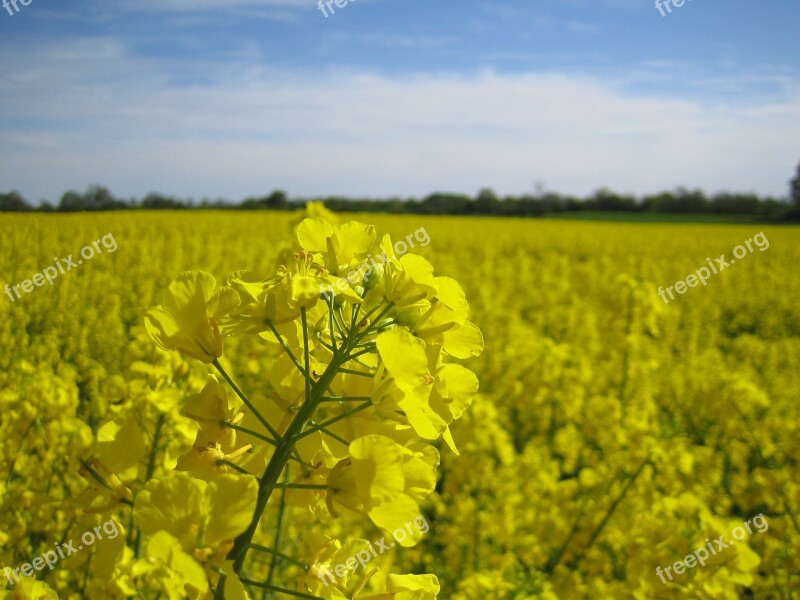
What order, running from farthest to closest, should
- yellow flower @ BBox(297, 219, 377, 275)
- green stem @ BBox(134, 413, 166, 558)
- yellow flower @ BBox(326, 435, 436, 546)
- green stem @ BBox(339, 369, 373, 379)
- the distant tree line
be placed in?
the distant tree line → green stem @ BBox(134, 413, 166, 558) → yellow flower @ BBox(297, 219, 377, 275) → green stem @ BBox(339, 369, 373, 379) → yellow flower @ BBox(326, 435, 436, 546)

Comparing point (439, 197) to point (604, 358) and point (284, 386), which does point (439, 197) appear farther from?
point (284, 386)

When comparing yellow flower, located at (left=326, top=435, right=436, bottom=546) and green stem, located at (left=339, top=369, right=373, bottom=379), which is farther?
green stem, located at (left=339, top=369, right=373, bottom=379)

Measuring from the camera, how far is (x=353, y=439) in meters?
0.93

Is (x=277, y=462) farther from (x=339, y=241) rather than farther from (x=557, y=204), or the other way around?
(x=557, y=204)

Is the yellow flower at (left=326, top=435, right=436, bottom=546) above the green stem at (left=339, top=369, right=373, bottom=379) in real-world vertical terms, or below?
below

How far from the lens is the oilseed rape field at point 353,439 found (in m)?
0.84

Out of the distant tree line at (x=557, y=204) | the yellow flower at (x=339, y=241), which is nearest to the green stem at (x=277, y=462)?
the yellow flower at (x=339, y=241)

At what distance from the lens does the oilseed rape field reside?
2.76ft

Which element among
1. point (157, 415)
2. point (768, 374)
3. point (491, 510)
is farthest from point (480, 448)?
point (768, 374)

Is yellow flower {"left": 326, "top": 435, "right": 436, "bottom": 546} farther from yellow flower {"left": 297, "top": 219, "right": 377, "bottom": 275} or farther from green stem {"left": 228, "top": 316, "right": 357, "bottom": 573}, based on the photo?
yellow flower {"left": 297, "top": 219, "right": 377, "bottom": 275}

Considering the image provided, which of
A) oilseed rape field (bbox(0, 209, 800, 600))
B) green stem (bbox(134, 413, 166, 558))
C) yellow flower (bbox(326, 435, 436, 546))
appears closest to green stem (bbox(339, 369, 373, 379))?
oilseed rape field (bbox(0, 209, 800, 600))

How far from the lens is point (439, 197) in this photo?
37.2m

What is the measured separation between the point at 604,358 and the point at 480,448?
3032mm

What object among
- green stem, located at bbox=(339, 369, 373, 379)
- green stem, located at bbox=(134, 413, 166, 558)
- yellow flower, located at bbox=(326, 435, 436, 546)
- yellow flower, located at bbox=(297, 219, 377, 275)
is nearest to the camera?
yellow flower, located at bbox=(326, 435, 436, 546)
